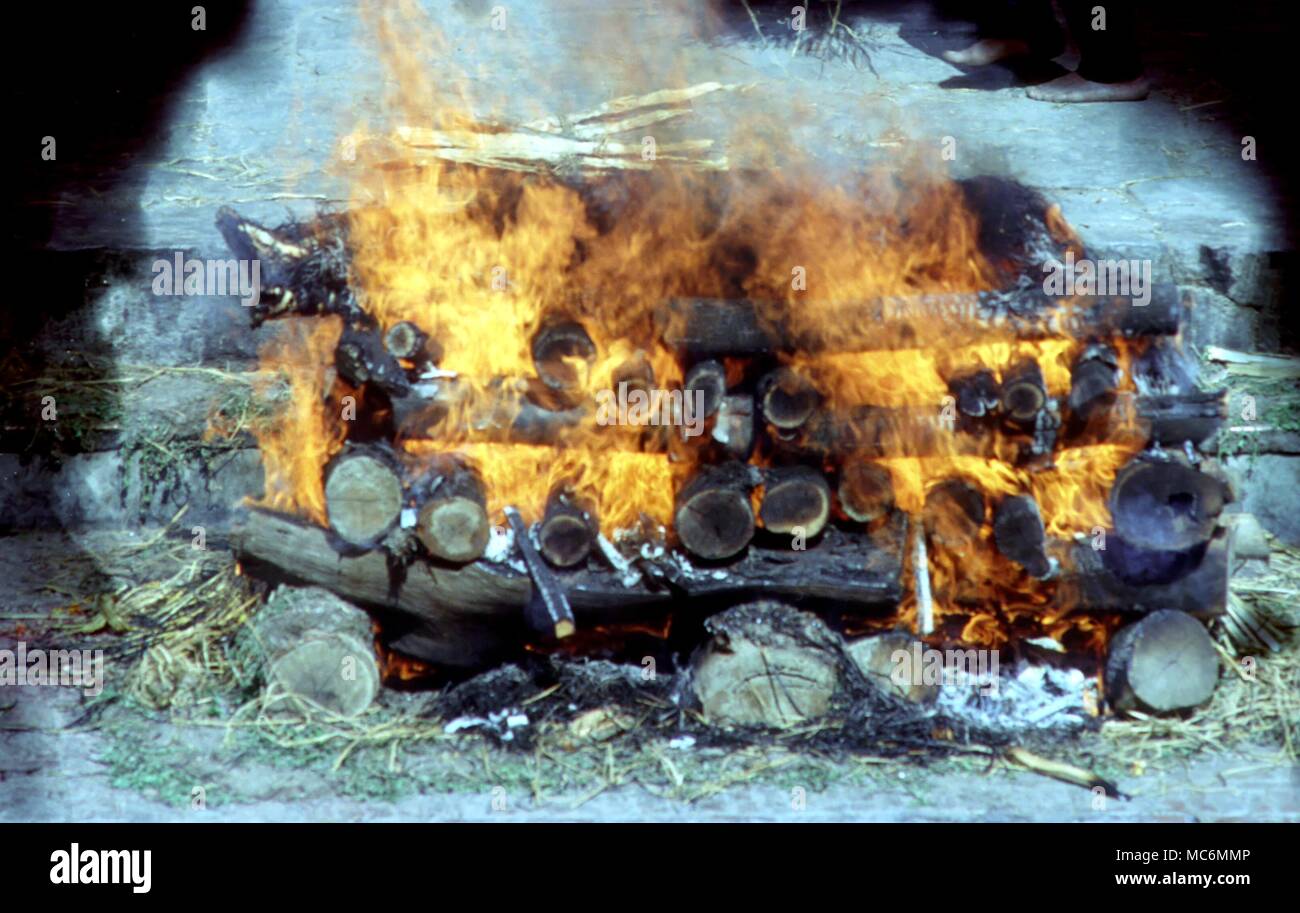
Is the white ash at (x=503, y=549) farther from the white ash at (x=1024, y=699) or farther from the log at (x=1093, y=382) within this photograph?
the log at (x=1093, y=382)

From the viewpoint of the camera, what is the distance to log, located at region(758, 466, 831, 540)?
4.62m

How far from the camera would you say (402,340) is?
4.70m

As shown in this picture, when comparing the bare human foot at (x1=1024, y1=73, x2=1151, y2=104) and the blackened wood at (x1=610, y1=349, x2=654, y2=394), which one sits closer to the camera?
the blackened wood at (x1=610, y1=349, x2=654, y2=394)

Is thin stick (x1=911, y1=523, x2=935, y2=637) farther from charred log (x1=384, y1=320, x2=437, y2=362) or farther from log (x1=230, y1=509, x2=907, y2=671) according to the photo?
charred log (x1=384, y1=320, x2=437, y2=362)

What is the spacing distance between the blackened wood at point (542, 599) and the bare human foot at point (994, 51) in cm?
525

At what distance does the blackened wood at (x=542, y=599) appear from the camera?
4523 mm

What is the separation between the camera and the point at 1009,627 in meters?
4.84

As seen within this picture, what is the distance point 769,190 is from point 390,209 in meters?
1.44

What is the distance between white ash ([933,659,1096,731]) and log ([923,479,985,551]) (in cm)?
50

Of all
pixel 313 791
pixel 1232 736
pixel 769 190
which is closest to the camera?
pixel 313 791

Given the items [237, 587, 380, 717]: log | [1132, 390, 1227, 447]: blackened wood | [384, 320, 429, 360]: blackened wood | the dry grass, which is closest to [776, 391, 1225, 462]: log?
[1132, 390, 1227, 447]: blackened wood

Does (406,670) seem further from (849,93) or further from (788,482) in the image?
(849,93)

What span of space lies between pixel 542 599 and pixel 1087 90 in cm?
522

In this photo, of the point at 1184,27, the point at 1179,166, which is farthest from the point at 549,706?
the point at 1184,27
